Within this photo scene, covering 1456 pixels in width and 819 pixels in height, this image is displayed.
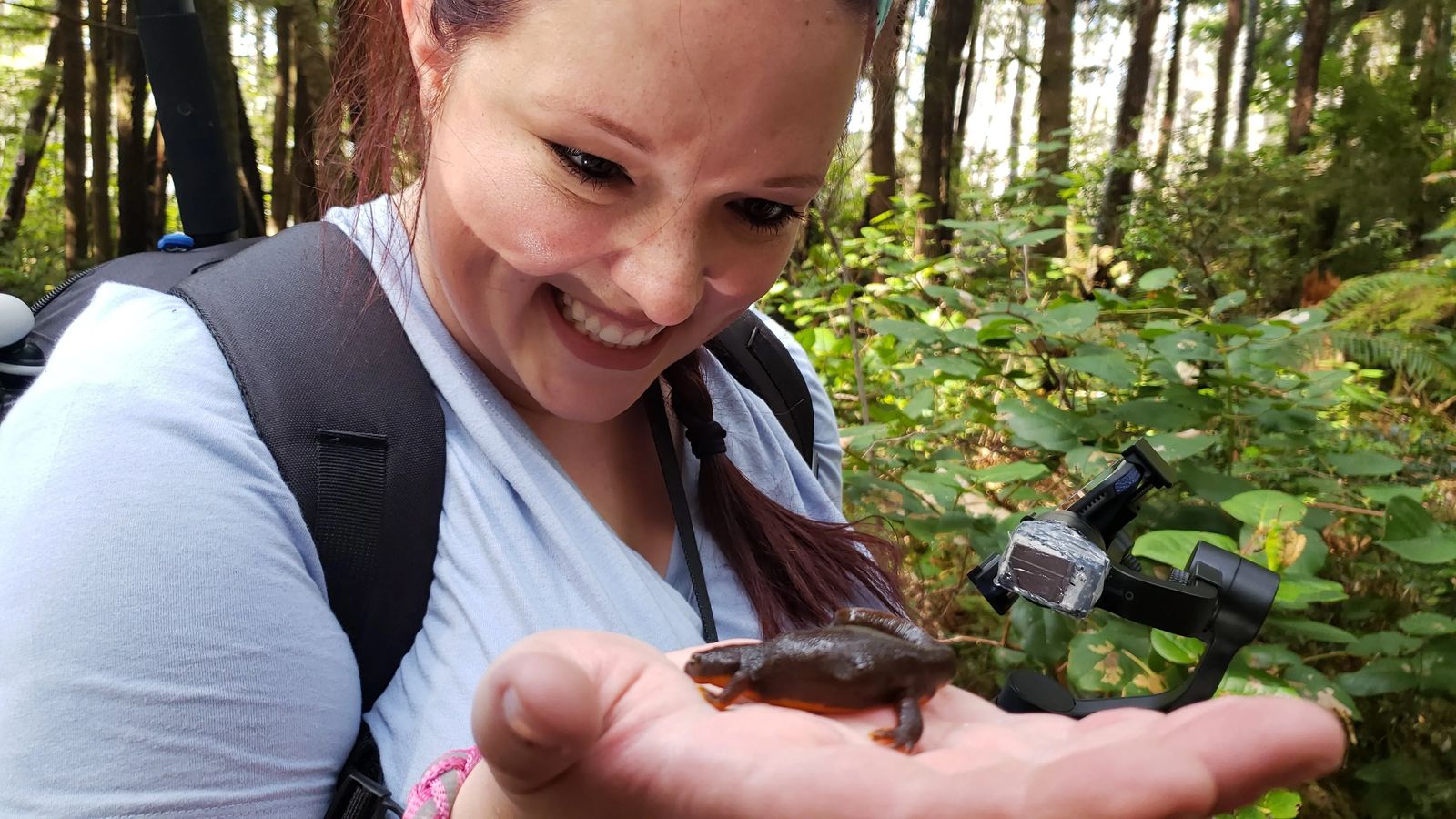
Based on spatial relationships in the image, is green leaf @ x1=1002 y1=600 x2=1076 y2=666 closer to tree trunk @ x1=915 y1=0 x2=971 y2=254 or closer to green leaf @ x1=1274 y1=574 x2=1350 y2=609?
green leaf @ x1=1274 y1=574 x2=1350 y2=609

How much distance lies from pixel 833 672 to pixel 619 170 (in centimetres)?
75

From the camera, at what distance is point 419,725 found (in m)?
1.32

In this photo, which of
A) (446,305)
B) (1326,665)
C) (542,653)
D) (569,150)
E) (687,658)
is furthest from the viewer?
(1326,665)

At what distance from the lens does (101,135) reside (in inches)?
344

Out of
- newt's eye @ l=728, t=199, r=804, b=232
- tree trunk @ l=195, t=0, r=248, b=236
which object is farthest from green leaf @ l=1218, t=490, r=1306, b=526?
tree trunk @ l=195, t=0, r=248, b=236

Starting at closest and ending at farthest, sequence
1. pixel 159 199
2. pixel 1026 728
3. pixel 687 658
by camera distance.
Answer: pixel 1026 728 → pixel 687 658 → pixel 159 199

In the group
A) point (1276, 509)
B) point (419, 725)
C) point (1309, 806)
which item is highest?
point (1276, 509)

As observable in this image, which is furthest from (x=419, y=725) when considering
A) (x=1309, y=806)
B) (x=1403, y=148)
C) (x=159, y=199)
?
(x=1403, y=148)

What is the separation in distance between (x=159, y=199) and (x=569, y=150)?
875cm

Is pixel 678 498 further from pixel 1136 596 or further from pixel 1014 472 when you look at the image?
pixel 1014 472

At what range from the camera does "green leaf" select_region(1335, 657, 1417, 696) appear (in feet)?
7.49

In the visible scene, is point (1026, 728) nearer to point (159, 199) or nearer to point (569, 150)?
point (569, 150)

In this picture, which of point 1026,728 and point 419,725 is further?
point 419,725

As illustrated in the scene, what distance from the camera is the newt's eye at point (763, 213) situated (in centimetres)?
144
